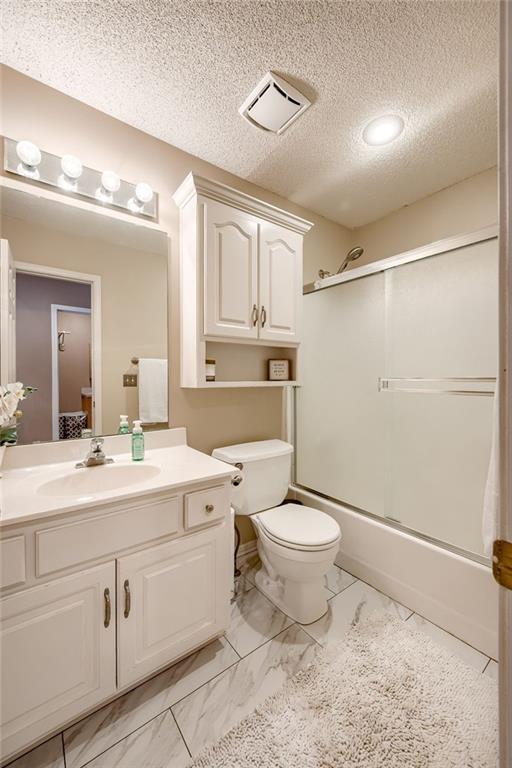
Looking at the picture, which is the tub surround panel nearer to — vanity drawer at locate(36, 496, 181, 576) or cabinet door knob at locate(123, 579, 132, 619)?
vanity drawer at locate(36, 496, 181, 576)

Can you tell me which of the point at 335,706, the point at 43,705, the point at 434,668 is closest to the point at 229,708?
the point at 335,706

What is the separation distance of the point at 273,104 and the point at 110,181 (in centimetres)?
83

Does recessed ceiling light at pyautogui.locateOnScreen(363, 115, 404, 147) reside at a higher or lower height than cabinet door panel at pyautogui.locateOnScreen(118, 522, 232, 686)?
higher

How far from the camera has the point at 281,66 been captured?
1297mm

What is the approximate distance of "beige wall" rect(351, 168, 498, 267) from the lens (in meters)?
1.90

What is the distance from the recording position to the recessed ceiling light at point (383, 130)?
1.56 m

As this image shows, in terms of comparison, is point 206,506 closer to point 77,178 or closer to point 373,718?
point 373,718

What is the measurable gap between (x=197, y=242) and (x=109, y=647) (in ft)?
5.54

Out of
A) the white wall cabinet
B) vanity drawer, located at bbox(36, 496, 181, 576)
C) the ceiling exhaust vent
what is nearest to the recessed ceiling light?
the ceiling exhaust vent

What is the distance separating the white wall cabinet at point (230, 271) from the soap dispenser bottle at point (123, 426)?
36 cm

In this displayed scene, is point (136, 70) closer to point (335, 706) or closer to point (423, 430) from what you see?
point (423, 430)

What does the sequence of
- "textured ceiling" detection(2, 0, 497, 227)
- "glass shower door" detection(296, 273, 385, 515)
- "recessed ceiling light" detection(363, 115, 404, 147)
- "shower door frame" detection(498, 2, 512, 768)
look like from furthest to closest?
"glass shower door" detection(296, 273, 385, 515) → "recessed ceiling light" detection(363, 115, 404, 147) → "textured ceiling" detection(2, 0, 497, 227) → "shower door frame" detection(498, 2, 512, 768)

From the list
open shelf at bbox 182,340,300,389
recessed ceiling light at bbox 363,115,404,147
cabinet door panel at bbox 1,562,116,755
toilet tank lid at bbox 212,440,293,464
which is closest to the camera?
cabinet door panel at bbox 1,562,116,755

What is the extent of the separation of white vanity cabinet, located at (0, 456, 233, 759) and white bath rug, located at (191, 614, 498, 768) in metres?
0.35
